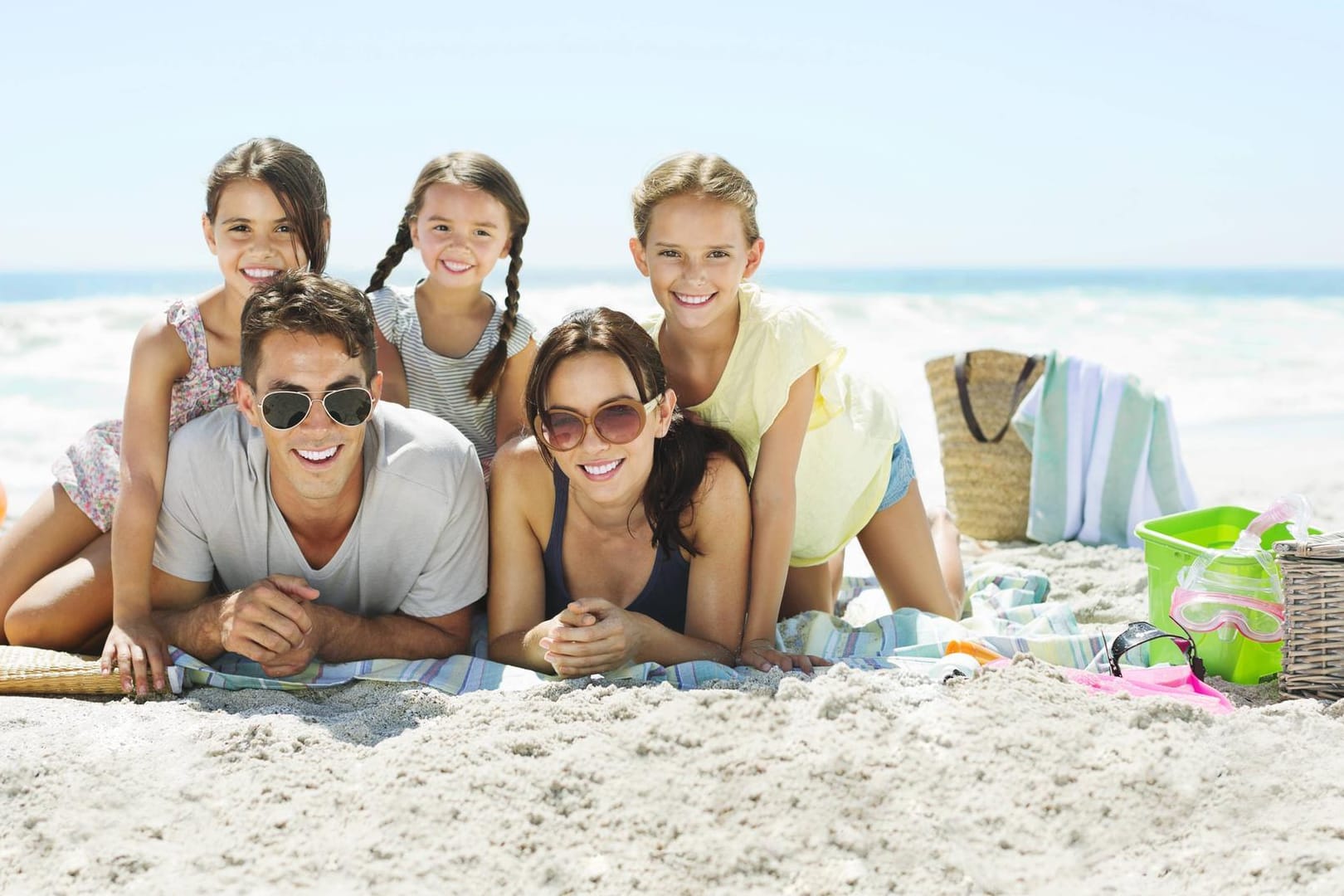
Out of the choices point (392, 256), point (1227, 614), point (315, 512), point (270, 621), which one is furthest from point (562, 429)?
point (1227, 614)

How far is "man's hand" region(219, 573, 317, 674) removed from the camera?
3105 millimetres

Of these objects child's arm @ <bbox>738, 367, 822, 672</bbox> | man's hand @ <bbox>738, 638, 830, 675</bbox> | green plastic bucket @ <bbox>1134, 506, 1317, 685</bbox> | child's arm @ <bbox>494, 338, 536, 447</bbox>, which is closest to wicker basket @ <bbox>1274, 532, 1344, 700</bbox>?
green plastic bucket @ <bbox>1134, 506, 1317, 685</bbox>

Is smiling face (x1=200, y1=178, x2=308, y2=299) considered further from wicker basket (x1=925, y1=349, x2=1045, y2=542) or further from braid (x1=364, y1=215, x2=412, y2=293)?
wicker basket (x1=925, y1=349, x2=1045, y2=542)

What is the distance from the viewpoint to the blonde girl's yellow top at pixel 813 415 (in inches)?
141

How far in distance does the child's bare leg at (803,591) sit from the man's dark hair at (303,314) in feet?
5.61

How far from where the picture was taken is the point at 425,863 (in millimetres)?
2193

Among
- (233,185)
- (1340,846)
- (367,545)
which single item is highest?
(233,185)

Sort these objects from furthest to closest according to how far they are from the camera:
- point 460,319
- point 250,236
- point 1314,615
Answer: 1. point 460,319
2. point 250,236
3. point 1314,615

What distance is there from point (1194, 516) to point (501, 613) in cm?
234

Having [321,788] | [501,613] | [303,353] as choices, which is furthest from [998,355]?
[321,788]

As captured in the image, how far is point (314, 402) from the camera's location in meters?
3.14

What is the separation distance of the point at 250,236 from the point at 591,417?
1.39m

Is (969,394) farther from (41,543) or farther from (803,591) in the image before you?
(41,543)

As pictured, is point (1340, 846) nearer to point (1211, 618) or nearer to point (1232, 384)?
point (1211, 618)
